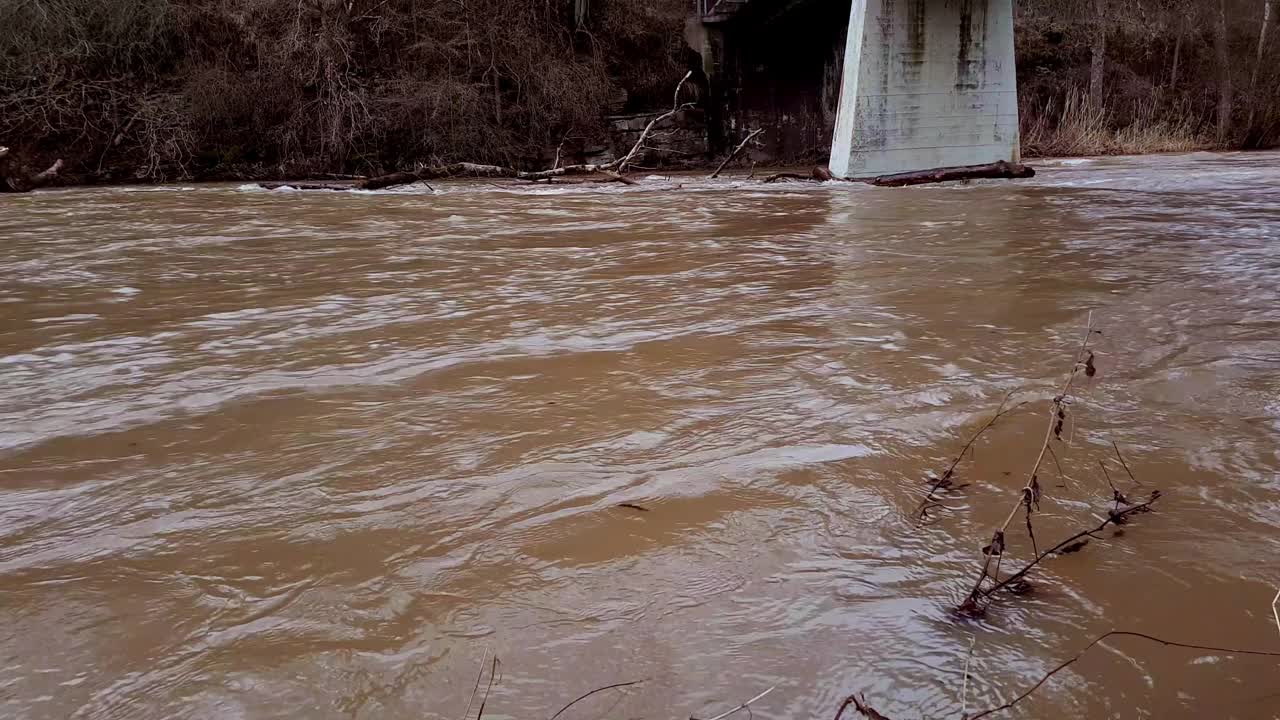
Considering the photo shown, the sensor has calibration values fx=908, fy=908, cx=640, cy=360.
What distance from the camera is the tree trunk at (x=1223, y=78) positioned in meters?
24.1

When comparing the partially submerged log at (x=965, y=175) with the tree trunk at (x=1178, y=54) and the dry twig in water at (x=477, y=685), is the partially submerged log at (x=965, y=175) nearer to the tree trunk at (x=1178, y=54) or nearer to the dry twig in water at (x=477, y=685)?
the dry twig in water at (x=477, y=685)

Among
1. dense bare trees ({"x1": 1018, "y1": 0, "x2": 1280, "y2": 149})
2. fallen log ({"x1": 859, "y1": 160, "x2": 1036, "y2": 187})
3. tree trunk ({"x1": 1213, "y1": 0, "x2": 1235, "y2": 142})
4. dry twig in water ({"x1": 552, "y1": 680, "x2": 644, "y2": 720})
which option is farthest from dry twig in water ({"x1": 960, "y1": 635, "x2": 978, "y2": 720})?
tree trunk ({"x1": 1213, "y1": 0, "x2": 1235, "y2": 142})

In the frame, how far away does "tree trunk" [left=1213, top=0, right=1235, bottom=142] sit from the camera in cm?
2414

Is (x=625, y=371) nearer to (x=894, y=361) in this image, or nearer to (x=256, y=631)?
(x=894, y=361)

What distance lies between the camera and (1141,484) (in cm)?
243

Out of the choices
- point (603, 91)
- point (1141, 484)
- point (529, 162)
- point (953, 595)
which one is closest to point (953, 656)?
point (953, 595)

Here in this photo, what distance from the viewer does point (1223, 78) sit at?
82.1 feet

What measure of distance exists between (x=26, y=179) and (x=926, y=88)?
16.3 meters

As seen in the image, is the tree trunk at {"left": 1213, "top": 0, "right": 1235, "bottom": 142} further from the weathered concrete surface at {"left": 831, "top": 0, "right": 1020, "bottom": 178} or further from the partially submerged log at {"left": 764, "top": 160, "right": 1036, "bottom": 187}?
the partially submerged log at {"left": 764, "top": 160, "right": 1036, "bottom": 187}

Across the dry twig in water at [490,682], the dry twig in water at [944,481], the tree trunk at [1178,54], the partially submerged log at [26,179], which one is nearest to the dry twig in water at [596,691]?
the dry twig in water at [490,682]

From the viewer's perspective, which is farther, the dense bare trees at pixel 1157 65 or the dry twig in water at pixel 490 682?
the dense bare trees at pixel 1157 65

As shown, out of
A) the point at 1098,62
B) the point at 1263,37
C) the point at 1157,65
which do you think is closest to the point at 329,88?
the point at 1098,62

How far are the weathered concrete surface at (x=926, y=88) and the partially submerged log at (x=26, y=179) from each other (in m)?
14.5

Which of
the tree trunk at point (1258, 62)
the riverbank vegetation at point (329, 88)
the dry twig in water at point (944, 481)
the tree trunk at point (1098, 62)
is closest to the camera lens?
the dry twig in water at point (944, 481)
